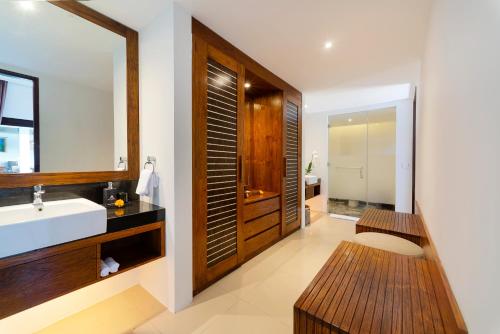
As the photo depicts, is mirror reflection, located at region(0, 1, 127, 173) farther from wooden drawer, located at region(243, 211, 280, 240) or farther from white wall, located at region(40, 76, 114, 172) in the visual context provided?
wooden drawer, located at region(243, 211, 280, 240)

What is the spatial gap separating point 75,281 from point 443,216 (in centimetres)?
213

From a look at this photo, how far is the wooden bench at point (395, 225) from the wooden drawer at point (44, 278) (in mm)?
2237

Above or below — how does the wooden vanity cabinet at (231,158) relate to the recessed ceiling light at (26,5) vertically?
below

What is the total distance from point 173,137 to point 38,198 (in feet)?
3.06

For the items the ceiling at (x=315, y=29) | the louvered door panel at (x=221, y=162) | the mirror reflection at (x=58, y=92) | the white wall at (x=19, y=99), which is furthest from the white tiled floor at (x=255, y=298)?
the ceiling at (x=315, y=29)

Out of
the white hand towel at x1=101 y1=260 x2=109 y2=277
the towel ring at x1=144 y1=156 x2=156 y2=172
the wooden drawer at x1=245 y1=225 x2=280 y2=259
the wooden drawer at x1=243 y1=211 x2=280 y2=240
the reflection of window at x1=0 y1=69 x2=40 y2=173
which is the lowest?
the wooden drawer at x1=245 y1=225 x2=280 y2=259

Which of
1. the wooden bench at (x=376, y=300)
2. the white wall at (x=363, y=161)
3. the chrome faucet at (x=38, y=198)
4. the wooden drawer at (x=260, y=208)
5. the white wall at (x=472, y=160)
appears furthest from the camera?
the white wall at (x=363, y=161)

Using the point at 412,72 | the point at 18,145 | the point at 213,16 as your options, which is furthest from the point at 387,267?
the point at 412,72

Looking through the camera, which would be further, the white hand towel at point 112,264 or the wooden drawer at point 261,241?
the wooden drawer at point 261,241

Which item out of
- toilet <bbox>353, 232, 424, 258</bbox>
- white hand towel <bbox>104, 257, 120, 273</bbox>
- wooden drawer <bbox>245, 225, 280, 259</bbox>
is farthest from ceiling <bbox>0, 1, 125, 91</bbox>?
toilet <bbox>353, 232, 424, 258</bbox>

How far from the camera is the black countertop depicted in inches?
53.9

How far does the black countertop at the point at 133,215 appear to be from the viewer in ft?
4.49

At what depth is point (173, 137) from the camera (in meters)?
1.56

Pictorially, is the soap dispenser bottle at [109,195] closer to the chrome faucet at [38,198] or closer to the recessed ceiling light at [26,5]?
the chrome faucet at [38,198]
